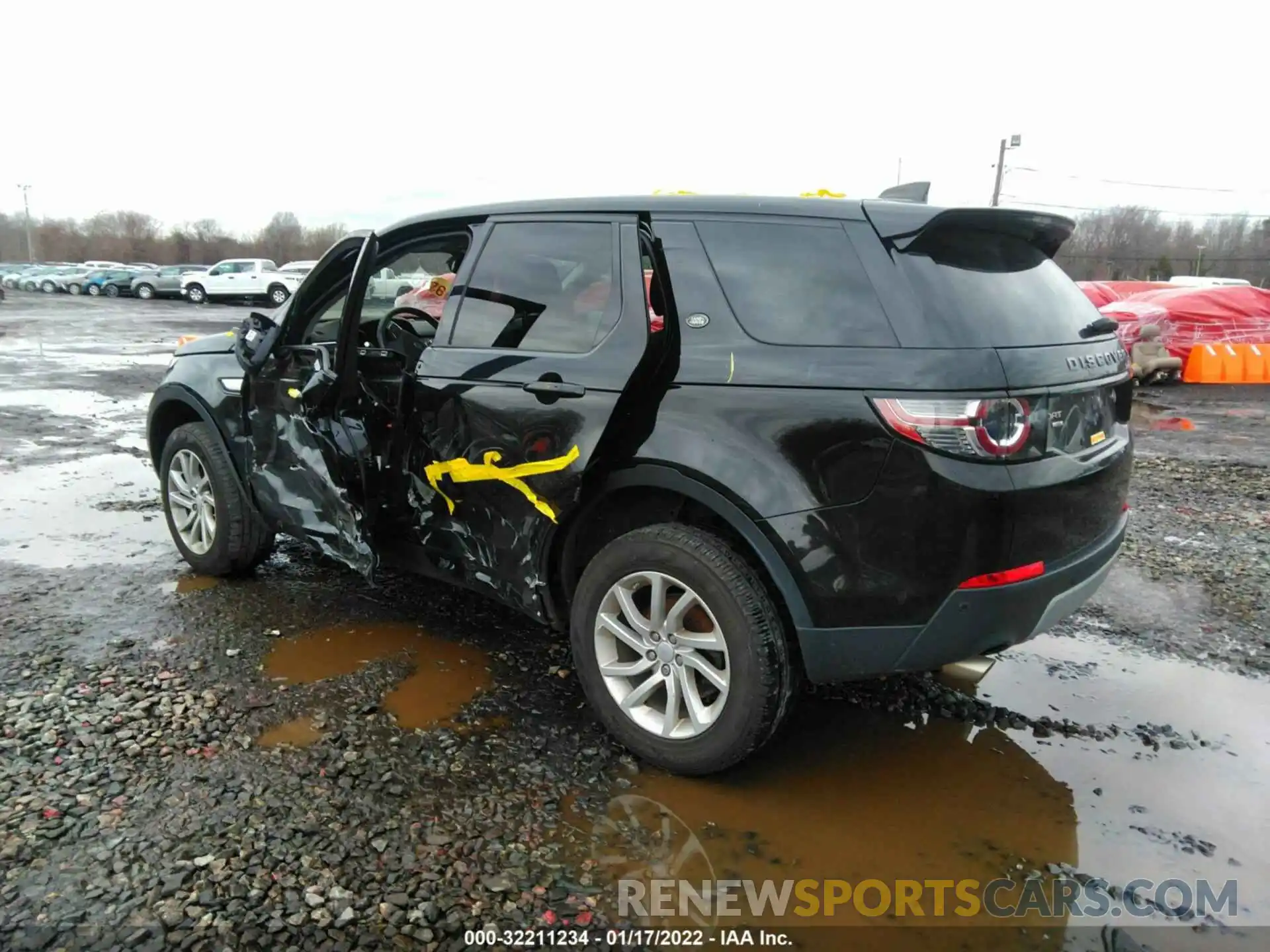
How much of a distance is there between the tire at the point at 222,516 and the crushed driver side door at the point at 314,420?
252 mm

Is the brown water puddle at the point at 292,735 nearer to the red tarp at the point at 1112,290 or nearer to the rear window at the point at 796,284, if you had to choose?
the rear window at the point at 796,284

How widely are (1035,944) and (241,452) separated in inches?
155

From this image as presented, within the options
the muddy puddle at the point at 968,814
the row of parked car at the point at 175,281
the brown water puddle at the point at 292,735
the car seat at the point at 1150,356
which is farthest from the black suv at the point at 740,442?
the row of parked car at the point at 175,281

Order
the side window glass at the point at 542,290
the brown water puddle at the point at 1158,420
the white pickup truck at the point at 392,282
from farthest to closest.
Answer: the brown water puddle at the point at 1158,420 < the white pickup truck at the point at 392,282 < the side window glass at the point at 542,290

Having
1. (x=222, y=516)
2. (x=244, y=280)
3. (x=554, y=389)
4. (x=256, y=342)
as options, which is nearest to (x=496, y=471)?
(x=554, y=389)

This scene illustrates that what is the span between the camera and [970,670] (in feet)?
11.6

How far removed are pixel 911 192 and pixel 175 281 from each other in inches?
1667

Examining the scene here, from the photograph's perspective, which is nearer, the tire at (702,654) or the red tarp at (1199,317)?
the tire at (702,654)

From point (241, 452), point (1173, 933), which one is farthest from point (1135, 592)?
point (241, 452)

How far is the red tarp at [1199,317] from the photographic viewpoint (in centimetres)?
1491

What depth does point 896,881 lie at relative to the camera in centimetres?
257

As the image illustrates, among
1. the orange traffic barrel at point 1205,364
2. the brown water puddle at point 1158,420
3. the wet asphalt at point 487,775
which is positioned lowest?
the wet asphalt at point 487,775

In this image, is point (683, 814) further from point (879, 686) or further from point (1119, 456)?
point (1119, 456)

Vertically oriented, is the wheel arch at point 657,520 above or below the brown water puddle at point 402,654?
above
